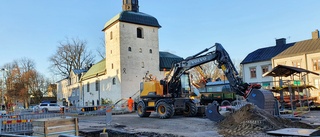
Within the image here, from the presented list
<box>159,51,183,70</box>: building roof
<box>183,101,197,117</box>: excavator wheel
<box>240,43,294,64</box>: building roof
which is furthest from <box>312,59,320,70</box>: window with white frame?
<box>183,101,197,117</box>: excavator wheel

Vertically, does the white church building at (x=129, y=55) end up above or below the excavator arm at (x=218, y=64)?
above

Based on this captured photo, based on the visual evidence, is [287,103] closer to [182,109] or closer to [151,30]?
[182,109]

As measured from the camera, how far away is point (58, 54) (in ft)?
217

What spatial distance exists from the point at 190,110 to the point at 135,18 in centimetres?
2791

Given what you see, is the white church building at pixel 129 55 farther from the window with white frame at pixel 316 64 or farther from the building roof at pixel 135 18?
the window with white frame at pixel 316 64

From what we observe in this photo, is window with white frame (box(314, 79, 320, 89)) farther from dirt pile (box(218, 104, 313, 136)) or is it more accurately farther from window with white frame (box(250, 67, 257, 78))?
dirt pile (box(218, 104, 313, 136))

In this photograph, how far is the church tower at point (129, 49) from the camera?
45.2 meters

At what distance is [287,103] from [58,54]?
170ft

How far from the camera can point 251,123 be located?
1310cm

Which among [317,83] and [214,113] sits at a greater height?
[317,83]

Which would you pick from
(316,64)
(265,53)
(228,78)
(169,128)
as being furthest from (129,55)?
(169,128)

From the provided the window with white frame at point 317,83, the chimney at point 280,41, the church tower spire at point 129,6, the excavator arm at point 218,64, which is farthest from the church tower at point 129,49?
the excavator arm at point 218,64

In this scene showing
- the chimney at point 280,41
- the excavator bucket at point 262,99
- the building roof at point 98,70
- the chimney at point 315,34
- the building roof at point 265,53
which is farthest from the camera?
the building roof at point 98,70

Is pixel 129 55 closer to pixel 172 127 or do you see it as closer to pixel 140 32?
pixel 140 32
